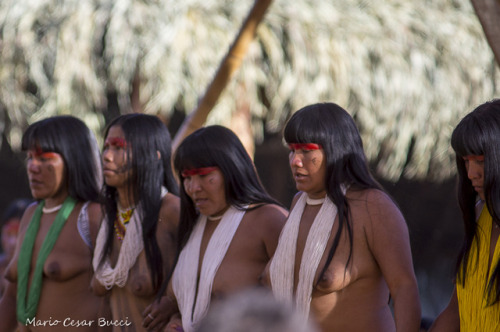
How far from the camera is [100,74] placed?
26.6 ft

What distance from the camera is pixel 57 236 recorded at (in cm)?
439

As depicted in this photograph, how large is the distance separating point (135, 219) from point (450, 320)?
170 cm

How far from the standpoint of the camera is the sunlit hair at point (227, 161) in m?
3.73


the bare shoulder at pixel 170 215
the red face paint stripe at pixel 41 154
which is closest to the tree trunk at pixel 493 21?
the bare shoulder at pixel 170 215

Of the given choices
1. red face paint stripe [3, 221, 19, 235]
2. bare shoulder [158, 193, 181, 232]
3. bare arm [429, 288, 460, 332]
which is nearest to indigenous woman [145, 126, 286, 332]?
bare shoulder [158, 193, 181, 232]

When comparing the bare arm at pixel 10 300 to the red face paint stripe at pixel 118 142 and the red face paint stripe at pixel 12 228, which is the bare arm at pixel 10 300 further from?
the red face paint stripe at pixel 12 228

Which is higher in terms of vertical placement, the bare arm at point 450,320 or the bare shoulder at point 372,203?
the bare shoulder at point 372,203

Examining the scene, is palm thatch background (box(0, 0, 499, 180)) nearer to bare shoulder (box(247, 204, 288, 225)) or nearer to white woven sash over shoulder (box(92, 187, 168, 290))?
white woven sash over shoulder (box(92, 187, 168, 290))

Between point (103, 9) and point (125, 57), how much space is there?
1.85 ft

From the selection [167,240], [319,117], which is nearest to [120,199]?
[167,240]

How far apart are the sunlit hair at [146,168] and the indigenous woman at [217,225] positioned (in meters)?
0.21

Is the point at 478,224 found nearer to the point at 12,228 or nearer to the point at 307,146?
the point at 307,146

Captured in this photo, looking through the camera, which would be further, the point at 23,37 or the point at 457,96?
the point at 457,96

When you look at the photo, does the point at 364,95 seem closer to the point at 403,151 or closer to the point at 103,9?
the point at 403,151
